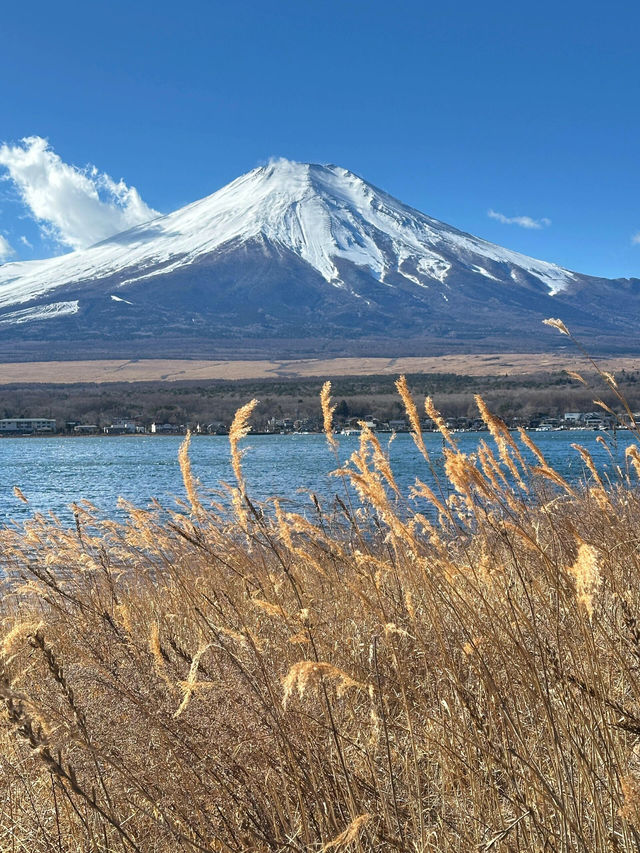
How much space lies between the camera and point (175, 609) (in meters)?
4.73

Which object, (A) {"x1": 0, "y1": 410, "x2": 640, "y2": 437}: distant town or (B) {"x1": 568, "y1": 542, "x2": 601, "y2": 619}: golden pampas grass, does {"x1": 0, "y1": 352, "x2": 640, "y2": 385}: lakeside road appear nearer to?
(A) {"x1": 0, "y1": 410, "x2": 640, "y2": 437}: distant town

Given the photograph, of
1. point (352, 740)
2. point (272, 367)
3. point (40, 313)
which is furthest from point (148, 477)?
point (40, 313)

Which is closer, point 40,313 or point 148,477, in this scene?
point 148,477

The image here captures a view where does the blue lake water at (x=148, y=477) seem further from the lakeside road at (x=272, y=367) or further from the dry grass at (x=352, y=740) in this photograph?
the lakeside road at (x=272, y=367)

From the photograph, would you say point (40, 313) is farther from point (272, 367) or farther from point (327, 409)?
point (327, 409)

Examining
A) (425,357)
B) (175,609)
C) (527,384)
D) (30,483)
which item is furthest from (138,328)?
(175,609)

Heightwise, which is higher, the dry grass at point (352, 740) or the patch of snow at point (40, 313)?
the patch of snow at point (40, 313)

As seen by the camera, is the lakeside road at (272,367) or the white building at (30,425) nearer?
the white building at (30,425)

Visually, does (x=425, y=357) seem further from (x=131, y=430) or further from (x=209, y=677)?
(x=209, y=677)

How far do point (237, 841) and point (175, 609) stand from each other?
8.68 ft

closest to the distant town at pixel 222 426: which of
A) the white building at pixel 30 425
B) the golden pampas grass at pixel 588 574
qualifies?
the white building at pixel 30 425

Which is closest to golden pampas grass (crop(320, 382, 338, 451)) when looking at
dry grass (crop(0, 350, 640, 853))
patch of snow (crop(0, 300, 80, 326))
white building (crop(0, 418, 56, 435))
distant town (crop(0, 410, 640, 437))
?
dry grass (crop(0, 350, 640, 853))

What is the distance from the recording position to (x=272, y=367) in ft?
420

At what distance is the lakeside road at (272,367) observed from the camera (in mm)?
113500
